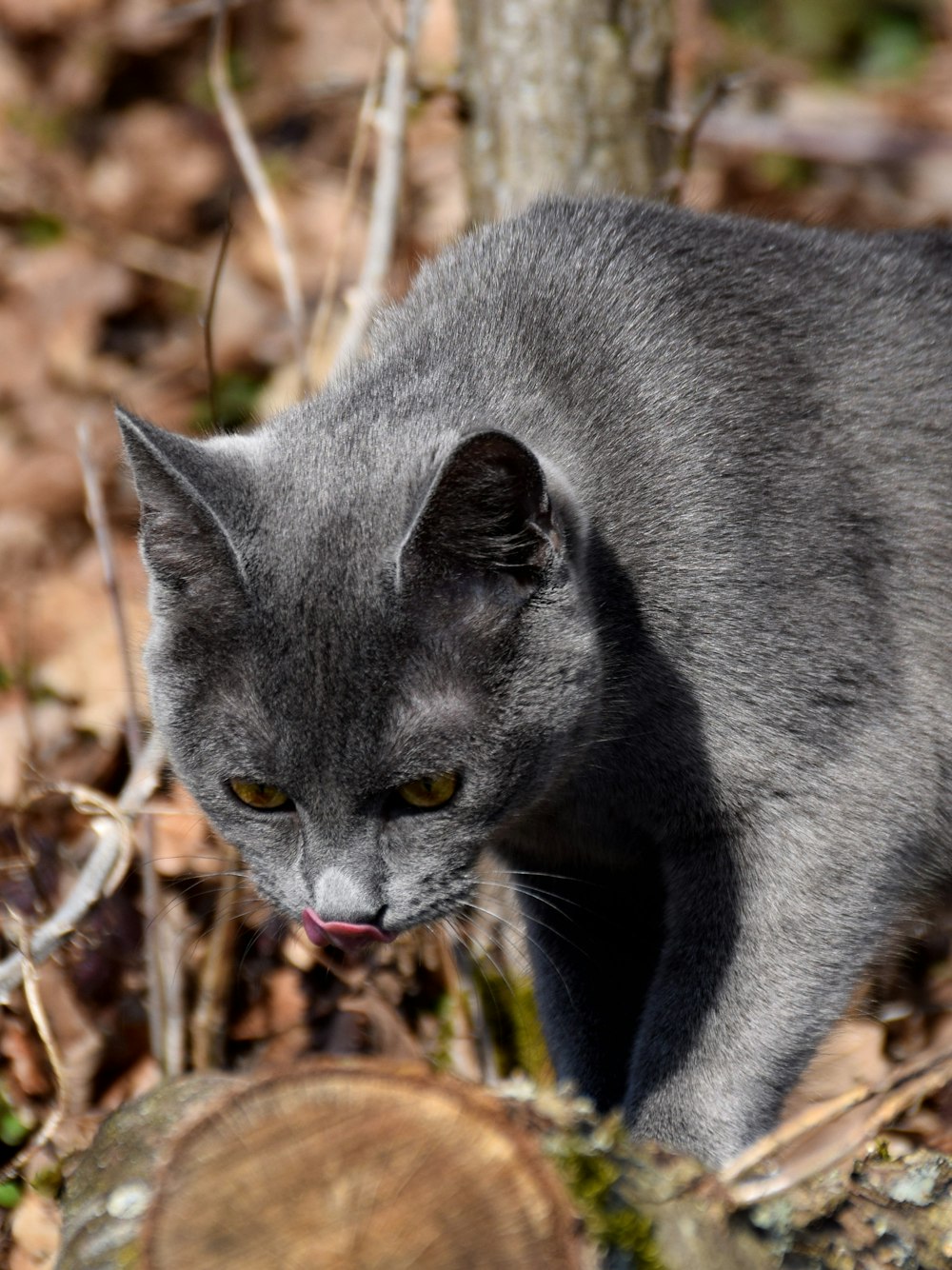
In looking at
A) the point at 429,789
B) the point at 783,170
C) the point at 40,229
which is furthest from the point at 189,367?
the point at 429,789

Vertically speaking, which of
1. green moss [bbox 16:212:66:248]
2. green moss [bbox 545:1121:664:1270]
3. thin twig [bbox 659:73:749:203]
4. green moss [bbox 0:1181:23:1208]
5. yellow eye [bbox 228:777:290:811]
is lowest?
green moss [bbox 0:1181:23:1208]

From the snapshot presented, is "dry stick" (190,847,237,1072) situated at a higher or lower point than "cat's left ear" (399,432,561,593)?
lower

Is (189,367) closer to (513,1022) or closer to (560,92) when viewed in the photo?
(560,92)

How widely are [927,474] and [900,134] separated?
359 cm

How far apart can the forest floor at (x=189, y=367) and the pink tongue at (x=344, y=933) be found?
1.58ft

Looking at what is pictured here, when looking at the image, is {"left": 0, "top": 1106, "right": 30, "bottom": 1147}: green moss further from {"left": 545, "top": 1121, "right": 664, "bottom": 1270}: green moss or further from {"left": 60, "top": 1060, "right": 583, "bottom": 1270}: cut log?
{"left": 545, "top": 1121, "right": 664, "bottom": 1270}: green moss

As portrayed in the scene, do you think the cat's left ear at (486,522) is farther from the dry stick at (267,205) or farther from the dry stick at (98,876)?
the dry stick at (267,205)

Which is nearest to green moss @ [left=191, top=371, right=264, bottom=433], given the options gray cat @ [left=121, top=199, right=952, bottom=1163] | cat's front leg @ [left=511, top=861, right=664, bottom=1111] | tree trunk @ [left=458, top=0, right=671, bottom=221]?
tree trunk @ [left=458, top=0, right=671, bottom=221]

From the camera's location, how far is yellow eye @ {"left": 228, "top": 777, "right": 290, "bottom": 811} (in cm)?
196

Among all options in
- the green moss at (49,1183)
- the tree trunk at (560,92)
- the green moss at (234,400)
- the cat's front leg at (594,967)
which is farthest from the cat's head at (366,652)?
the green moss at (234,400)

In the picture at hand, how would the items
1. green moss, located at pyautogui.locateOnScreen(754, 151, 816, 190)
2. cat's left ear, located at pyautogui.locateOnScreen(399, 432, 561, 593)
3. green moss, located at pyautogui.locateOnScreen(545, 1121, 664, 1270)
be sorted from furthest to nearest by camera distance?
green moss, located at pyautogui.locateOnScreen(754, 151, 816, 190)
cat's left ear, located at pyautogui.locateOnScreen(399, 432, 561, 593)
green moss, located at pyautogui.locateOnScreen(545, 1121, 664, 1270)

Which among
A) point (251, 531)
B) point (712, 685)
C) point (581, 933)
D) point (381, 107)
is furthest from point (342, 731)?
point (381, 107)

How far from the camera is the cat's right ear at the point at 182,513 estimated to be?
72.2 inches

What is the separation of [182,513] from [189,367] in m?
2.91
